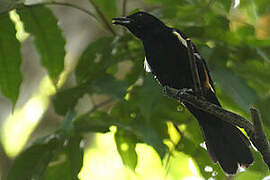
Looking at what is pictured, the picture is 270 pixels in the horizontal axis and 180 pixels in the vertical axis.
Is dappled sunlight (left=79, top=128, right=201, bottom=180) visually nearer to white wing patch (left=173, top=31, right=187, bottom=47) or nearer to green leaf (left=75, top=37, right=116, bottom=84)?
green leaf (left=75, top=37, right=116, bottom=84)

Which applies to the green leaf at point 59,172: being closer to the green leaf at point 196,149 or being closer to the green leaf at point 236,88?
the green leaf at point 196,149

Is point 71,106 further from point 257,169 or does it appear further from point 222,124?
point 257,169

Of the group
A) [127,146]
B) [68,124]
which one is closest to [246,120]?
[68,124]

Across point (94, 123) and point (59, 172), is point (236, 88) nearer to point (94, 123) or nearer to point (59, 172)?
point (94, 123)

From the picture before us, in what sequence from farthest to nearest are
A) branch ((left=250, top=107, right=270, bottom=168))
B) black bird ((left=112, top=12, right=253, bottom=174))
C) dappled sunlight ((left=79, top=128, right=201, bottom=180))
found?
dappled sunlight ((left=79, top=128, right=201, bottom=180)), black bird ((left=112, top=12, right=253, bottom=174)), branch ((left=250, top=107, right=270, bottom=168))

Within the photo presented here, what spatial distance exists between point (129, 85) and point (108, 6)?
0.56 meters

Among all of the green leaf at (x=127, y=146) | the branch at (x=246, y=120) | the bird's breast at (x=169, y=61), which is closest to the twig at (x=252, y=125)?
the branch at (x=246, y=120)

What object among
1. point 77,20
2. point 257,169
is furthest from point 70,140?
point 77,20

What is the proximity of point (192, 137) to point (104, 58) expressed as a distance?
0.69m

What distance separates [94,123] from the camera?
2857 millimetres

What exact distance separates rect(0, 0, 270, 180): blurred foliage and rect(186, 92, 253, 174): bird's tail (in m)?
0.12

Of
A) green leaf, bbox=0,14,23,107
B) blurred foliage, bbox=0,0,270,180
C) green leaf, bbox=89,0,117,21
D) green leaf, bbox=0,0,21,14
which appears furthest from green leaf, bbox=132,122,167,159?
green leaf, bbox=0,0,21,14

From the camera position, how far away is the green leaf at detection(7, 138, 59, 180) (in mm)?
2777

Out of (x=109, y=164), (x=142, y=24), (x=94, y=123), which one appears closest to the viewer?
(x=94, y=123)
